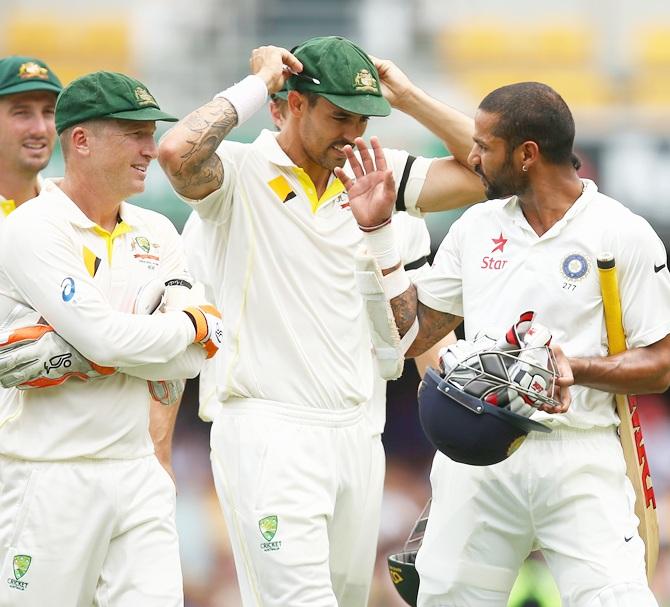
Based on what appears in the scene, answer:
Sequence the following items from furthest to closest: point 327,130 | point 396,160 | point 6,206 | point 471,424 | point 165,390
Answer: point 6,206 < point 396,160 < point 327,130 < point 165,390 < point 471,424

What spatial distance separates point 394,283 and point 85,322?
1.05m

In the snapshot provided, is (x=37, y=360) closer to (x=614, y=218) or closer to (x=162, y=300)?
(x=162, y=300)

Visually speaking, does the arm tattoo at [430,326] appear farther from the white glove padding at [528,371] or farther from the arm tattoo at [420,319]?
the white glove padding at [528,371]

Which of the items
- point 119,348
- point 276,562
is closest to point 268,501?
point 276,562

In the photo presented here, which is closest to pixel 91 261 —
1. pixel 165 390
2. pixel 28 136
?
pixel 165 390

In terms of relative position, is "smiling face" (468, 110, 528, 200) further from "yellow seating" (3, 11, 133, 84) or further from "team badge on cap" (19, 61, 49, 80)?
"yellow seating" (3, 11, 133, 84)

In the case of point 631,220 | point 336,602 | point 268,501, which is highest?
point 631,220

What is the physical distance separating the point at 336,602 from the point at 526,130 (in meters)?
1.70

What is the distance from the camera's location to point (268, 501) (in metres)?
4.73

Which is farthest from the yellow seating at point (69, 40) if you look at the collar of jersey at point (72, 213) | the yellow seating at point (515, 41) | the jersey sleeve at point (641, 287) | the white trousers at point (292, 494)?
the jersey sleeve at point (641, 287)

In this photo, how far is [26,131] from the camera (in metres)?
5.77

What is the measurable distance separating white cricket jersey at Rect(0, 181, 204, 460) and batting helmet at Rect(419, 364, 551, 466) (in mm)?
847

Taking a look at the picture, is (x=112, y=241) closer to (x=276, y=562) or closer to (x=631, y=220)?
(x=276, y=562)

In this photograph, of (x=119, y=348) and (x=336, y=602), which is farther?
(x=336, y=602)
